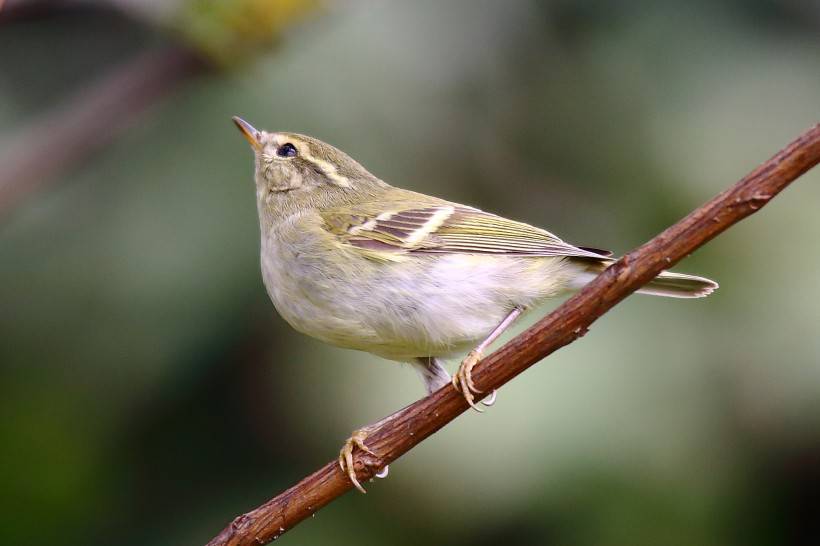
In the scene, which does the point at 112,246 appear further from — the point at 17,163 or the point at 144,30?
the point at 144,30

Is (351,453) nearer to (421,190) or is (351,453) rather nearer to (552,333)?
(552,333)

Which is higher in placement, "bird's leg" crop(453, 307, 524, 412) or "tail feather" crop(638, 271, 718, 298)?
"tail feather" crop(638, 271, 718, 298)

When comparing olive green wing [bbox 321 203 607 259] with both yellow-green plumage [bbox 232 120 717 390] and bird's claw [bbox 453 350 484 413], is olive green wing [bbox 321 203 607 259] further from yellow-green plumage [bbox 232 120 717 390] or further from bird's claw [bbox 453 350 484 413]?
bird's claw [bbox 453 350 484 413]

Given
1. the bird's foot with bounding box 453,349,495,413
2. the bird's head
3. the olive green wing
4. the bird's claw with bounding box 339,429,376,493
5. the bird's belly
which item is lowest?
the bird's claw with bounding box 339,429,376,493

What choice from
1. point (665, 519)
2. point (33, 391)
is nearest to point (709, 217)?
point (665, 519)

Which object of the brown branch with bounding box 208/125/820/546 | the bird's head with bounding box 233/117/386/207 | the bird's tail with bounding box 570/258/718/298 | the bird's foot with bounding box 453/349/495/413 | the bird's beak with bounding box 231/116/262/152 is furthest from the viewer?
the bird's head with bounding box 233/117/386/207

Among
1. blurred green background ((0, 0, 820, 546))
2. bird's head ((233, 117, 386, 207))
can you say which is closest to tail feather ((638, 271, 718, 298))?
blurred green background ((0, 0, 820, 546))
